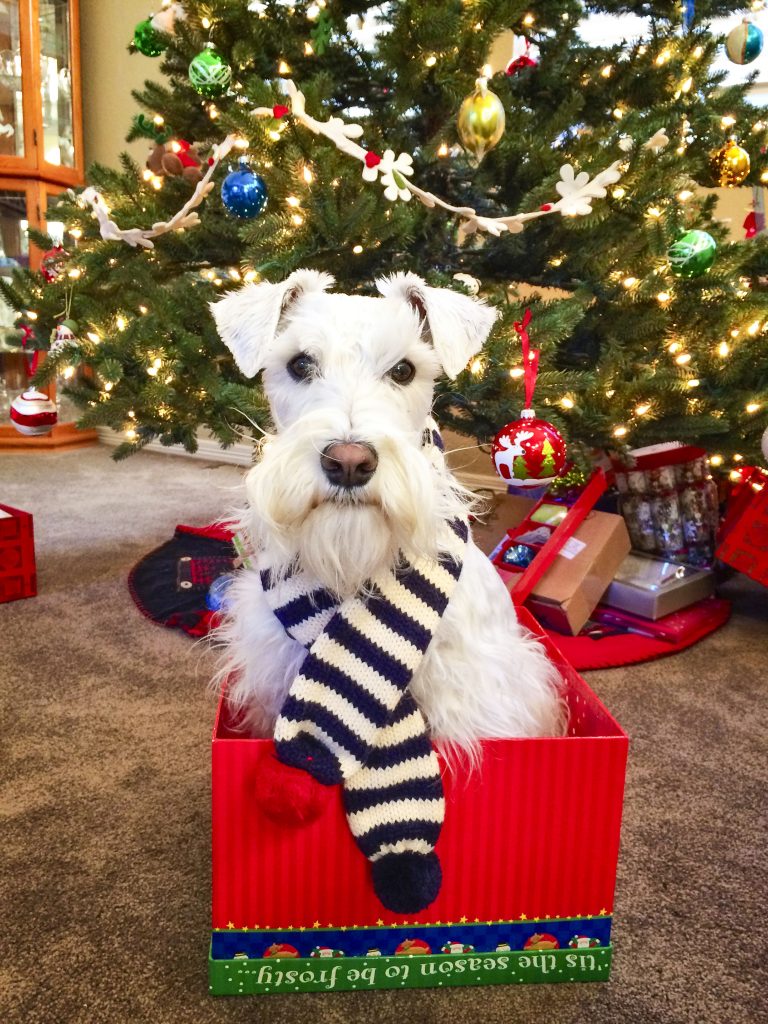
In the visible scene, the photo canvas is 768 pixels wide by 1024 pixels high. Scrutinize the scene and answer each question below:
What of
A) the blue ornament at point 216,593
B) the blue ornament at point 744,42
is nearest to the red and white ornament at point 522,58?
the blue ornament at point 744,42

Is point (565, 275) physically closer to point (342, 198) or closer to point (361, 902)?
point (342, 198)

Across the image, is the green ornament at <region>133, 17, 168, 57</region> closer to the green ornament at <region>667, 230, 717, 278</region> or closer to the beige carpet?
the green ornament at <region>667, 230, 717, 278</region>

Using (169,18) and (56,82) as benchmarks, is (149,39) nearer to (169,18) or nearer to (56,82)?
(169,18)

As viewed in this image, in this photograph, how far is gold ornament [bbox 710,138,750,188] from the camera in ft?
6.59

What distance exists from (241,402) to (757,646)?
1562 mm

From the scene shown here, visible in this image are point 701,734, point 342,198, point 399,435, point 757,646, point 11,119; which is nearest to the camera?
point 399,435

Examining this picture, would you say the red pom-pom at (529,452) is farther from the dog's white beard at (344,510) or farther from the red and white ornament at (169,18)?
the red and white ornament at (169,18)

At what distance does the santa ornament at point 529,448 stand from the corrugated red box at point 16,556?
1513 mm

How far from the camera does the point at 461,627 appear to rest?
100 centimetres

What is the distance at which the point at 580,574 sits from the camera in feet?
6.64

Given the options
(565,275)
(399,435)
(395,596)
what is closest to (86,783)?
(395,596)

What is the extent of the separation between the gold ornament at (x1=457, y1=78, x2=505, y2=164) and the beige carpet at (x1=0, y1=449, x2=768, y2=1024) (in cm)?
94

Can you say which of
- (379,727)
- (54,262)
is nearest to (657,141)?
(379,727)

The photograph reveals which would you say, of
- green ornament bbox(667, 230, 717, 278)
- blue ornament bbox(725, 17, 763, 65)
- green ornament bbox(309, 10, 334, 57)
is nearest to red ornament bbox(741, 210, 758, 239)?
blue ornament bbox(725, 17, 763, 65)
